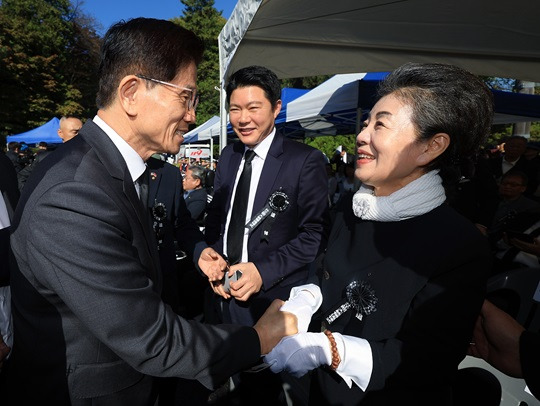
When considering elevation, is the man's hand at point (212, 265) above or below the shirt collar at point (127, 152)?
below

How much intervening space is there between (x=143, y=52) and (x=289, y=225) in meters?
1.45

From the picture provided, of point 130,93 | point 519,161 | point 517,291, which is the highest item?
point 130,93

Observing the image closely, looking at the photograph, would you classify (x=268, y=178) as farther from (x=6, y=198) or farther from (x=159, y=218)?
(x=6, y=198)

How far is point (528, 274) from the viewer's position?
2.28 m

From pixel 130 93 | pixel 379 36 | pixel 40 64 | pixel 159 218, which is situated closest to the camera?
pixel 130 93

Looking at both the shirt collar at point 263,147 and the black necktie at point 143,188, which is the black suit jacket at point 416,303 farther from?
the shirt collar at point 263,147

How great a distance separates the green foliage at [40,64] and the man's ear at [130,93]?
34.0 m

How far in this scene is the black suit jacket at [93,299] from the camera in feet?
3.54

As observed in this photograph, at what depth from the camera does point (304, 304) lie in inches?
Answer: 64.0

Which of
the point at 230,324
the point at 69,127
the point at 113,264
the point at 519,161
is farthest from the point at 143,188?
the point at 519,161

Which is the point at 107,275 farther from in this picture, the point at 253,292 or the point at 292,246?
the point at 292,246

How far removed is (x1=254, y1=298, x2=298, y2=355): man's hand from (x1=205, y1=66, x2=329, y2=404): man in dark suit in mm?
663

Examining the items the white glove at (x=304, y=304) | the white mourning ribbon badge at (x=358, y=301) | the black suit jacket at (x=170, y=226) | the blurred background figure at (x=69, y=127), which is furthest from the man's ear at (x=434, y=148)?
the blurred background figure at (x=69, y=127)

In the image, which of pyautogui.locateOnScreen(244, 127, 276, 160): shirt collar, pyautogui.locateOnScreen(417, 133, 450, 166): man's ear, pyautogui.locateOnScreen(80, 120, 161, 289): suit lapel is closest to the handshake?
pyautogui.locateOnScreen(80, 120, 161, 289): suit lapel
